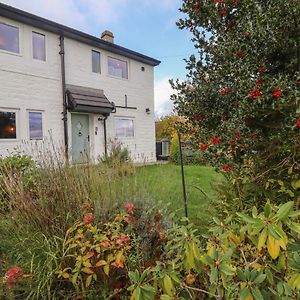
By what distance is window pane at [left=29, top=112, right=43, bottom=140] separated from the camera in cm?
1001

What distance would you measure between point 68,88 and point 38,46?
5.63 ft

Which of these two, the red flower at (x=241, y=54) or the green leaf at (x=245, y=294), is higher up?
the red flower at (x=241, y=54)

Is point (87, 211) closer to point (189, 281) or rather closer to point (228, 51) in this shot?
point (189, 281)

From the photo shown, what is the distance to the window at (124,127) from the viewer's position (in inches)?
507

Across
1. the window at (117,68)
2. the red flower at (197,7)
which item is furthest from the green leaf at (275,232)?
the window at (117,68)

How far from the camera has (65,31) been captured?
1070 centimetres

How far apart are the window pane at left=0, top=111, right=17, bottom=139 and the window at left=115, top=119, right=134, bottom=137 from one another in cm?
441

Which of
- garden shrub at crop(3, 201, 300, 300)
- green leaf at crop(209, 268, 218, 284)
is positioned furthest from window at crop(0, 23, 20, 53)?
green leaf at crop(209, 268, 218, 284)

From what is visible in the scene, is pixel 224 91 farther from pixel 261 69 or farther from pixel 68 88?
pixel 68 88

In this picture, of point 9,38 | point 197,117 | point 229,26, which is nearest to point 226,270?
point 197,117

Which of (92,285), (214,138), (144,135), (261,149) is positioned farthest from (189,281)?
(144,135)

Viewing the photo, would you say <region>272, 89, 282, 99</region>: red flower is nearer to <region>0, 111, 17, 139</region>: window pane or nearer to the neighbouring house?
the neighbouring house

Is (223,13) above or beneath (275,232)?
above

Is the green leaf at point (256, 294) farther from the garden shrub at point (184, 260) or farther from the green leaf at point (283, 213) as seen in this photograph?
the green leaf at point (283, 213)
